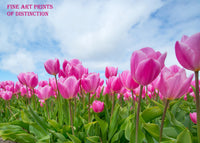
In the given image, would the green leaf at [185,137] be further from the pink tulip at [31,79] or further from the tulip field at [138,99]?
the pink tulip at [31,79]

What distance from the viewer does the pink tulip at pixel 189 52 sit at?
2.77ft

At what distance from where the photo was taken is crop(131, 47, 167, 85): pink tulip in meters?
0.87

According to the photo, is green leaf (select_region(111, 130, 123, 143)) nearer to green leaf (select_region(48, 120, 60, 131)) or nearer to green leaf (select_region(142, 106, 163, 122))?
green leaf (select_region(142, 106, 163, 122))

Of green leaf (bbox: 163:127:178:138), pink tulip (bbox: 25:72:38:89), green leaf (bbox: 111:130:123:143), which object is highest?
pink tulip (bbox: 25:72:38:89)

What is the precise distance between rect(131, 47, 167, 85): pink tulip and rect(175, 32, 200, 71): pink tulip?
0.09 m

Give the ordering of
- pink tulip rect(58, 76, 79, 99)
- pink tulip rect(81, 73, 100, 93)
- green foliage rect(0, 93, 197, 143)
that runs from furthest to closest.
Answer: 1. pink tulip rect(81, 73, 100, 93)
2. pink tulip rect(58, 76, 79, 99)
3. green foliage rect(0, 93, 197, 143)

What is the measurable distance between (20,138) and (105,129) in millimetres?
1073

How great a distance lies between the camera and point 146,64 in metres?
0.87

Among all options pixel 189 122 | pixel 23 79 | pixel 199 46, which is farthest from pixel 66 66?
pixel 189 122

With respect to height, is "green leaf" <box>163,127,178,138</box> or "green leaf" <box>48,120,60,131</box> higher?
"green leaf" <box>163,127,178,138</box>

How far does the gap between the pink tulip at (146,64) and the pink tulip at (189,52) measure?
0.09 meters

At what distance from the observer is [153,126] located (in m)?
1.22

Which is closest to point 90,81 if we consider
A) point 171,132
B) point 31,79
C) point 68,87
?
point 68,87

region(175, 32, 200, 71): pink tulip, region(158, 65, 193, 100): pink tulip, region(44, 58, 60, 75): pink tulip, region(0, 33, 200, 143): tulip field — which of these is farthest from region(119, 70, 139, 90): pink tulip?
region(44, 58, 60, 75): pink tulip
